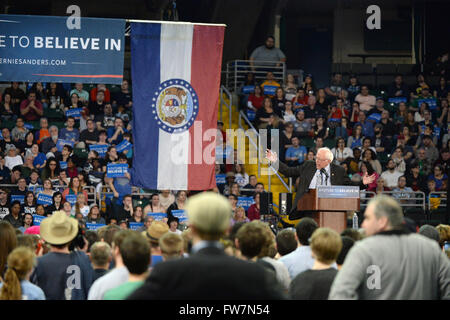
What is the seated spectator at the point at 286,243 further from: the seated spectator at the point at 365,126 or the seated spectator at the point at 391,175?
the seated spectator at the point at 365,126

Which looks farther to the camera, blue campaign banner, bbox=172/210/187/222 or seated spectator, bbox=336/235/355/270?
blue campaign banner, bbox=172/210/187/222

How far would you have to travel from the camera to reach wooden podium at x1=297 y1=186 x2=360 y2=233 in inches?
351

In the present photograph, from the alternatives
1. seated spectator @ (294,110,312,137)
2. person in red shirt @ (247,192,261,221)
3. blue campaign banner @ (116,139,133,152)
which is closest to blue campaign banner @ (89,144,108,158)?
blue campaign banner @ (116,139,133,152)

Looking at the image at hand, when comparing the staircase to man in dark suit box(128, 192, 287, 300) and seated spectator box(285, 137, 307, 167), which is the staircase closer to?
seated spectator box(285, 137, 307, 167)

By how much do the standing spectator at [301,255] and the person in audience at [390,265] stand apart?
1.60 m

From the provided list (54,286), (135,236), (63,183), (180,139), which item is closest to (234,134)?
(63,183)

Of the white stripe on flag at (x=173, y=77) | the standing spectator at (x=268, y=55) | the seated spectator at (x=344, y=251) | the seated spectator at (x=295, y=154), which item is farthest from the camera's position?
the standing spectator at (x=268, y=55)

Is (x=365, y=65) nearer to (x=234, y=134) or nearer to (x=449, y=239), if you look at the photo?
(x=234, y=134)

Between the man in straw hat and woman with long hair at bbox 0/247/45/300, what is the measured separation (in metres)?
0.81

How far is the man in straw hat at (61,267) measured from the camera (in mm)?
5969

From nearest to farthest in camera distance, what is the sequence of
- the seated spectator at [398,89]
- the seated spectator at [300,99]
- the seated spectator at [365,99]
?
1. the seated spectator at [300,99]
2. the seated spectator at [365,99]
3. the seated spectator at [398,89]

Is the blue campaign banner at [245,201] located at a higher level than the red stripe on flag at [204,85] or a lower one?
lower

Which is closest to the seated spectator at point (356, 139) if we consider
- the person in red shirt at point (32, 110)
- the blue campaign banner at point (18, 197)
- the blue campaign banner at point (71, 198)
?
the blue campaign banner at point (71, 198)
